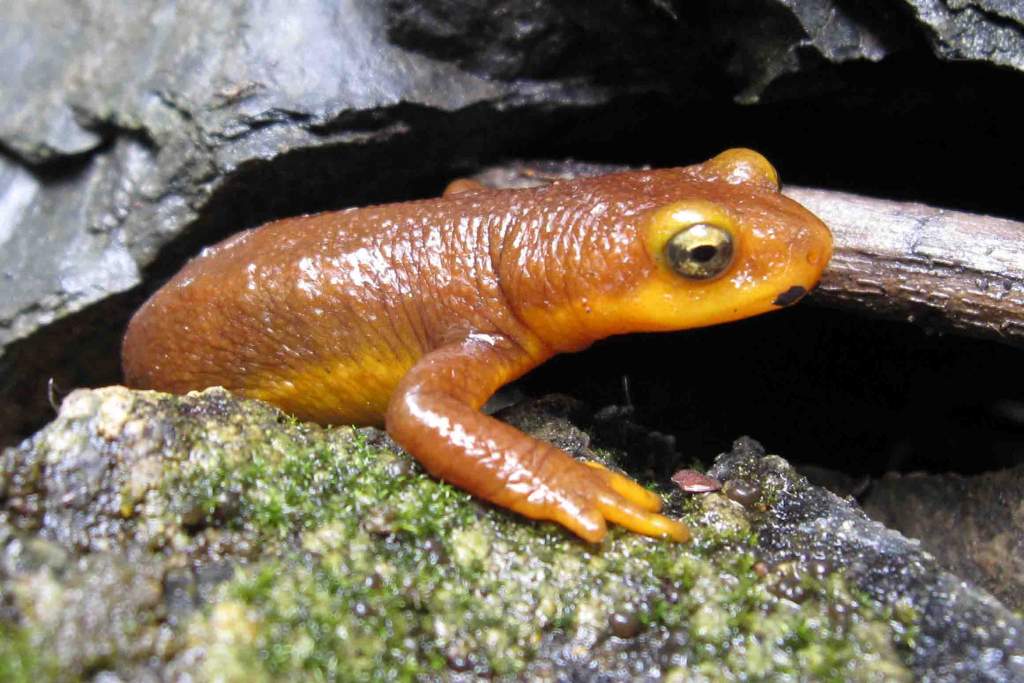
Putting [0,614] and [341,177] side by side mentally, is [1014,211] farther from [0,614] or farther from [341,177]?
[0,614]

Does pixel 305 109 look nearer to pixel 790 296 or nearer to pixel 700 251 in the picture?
pixel 700 251

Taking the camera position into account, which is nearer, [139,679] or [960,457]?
[139,679]

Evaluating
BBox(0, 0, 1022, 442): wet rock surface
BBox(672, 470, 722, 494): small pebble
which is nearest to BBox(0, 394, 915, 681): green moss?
BBox(672, 470, 722, 494): small pebble

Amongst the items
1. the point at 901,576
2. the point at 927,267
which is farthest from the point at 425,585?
the point at 927,267

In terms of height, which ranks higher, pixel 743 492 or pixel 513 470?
pixel 513 470

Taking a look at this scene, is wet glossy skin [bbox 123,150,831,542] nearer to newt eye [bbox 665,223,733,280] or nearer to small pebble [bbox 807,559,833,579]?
newt eye [bbox 665,223,733,280]

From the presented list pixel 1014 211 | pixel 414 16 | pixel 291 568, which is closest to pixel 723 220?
pixel 291 568

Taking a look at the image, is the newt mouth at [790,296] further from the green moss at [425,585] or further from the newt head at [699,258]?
the green moss at [425,585]
